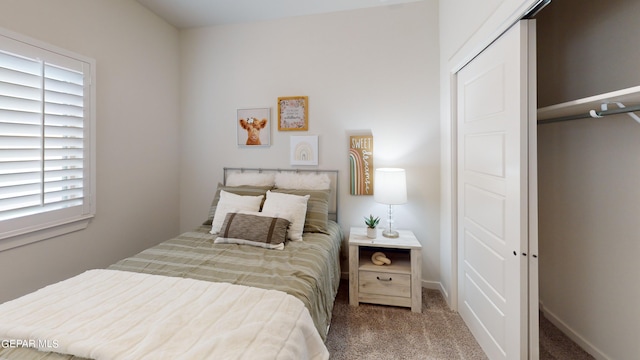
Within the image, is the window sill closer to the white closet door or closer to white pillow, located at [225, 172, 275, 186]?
white pillow, located at [225, 172, 275, 186]

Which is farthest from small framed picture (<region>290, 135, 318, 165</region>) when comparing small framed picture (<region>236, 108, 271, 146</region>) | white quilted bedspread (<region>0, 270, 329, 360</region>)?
white quilted bedspread (<region>0, 270, 329, 360</region>)

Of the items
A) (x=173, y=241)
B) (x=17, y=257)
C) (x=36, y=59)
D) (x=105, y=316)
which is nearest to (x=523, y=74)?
(x=105, y=316)

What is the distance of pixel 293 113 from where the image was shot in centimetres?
292

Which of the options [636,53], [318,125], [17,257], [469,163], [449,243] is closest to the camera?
[636,53]

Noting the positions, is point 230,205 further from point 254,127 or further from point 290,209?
point 254,127

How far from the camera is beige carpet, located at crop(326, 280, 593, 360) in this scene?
5.76 ft

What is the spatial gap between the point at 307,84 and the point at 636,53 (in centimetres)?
239

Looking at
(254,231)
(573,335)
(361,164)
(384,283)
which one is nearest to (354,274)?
(384,283)

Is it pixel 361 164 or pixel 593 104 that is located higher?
pixel 593 104

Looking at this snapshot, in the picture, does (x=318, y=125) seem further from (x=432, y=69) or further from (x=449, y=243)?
(x=449, y=243)

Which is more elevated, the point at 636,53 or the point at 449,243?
the point at 636,53

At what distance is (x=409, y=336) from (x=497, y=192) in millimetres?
1187

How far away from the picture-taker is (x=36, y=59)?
1828 mm

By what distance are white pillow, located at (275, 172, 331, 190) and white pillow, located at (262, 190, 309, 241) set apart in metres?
0.29
